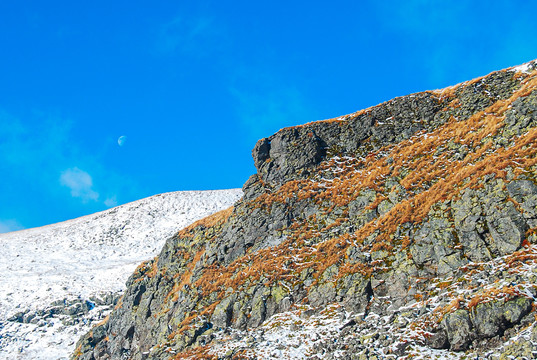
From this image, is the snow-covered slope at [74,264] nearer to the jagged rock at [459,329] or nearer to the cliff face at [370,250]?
the cliff face at [370,250]

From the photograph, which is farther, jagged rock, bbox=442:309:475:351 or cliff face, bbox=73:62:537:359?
cliff face, bbox=73:62:537:359

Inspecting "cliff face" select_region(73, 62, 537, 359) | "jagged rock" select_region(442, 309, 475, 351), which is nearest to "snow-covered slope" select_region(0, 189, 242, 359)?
"cliff face" select_region(73, 62, 537, 359)

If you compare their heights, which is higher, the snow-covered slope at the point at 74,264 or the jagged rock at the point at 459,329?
the snow-covered slope at the point at 74,264

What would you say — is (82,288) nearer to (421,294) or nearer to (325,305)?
(325,305)

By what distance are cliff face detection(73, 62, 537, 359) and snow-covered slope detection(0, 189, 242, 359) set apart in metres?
10.8

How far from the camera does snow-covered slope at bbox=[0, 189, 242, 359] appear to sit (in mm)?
49188

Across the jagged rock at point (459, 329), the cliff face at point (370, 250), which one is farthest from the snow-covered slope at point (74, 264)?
the jagged rock at point (459, 329)

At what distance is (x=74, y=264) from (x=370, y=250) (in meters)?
63.6

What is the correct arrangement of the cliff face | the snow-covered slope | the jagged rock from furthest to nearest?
the snow-covered slope < the cliff face < the jagged rock

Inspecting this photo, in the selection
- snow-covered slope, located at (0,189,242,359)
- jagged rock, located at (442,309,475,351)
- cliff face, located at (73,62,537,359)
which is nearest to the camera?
jagged rock, located at (442,309,475,351)

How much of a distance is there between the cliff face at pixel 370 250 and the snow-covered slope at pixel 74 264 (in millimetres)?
10762

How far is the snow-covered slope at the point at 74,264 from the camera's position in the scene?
4919 cm

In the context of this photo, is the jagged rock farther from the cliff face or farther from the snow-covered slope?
the snow-covered slope

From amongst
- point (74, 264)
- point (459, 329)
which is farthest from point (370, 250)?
point (74, 264)
